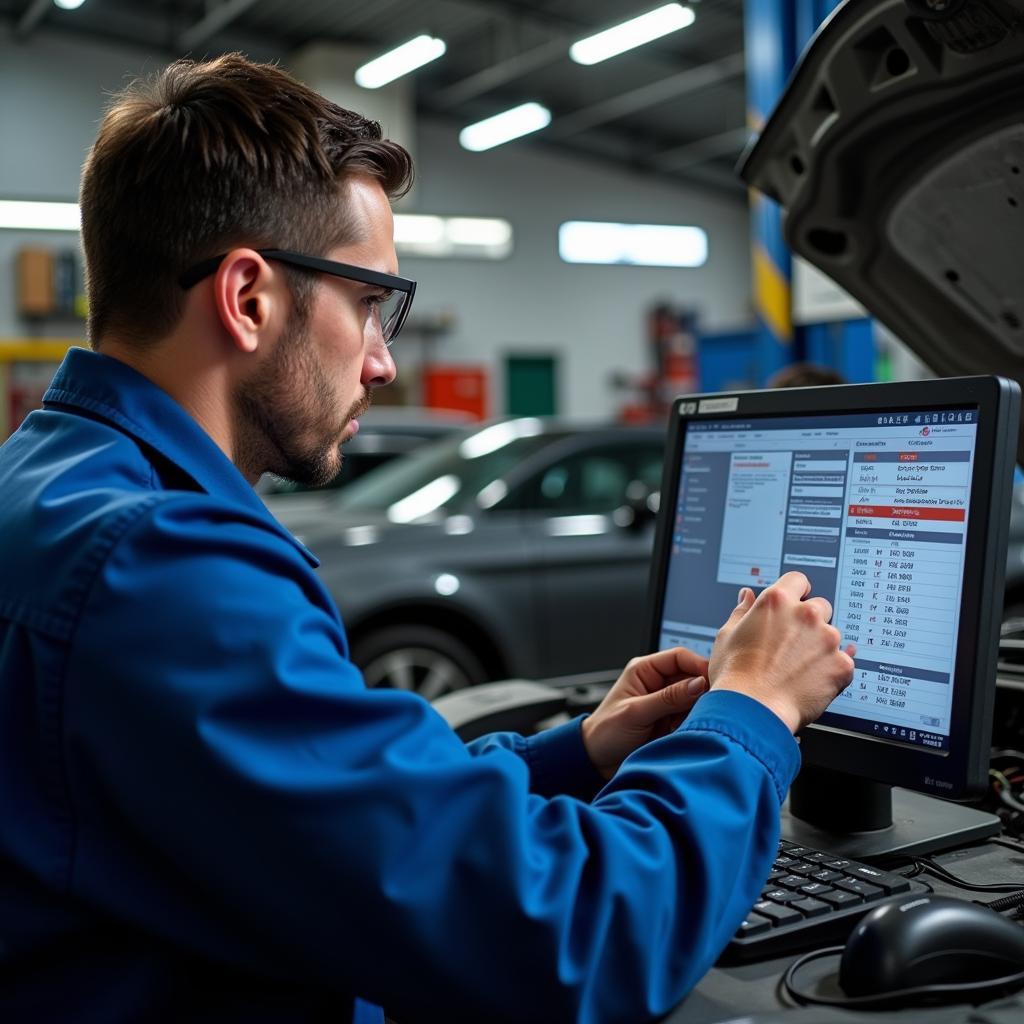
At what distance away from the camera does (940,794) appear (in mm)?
1160

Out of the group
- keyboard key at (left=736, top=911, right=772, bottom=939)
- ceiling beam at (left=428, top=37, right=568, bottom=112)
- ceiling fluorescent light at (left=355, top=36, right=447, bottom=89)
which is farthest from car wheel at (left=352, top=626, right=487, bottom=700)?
ceiling beam at (left=428, top=37, right=568, bottom=112)

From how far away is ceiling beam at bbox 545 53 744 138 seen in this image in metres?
12.7

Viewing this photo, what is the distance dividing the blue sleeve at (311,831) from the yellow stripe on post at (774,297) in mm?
4227

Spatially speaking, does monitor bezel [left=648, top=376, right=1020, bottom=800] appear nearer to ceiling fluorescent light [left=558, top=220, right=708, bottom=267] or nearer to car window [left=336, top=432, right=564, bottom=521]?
car window [left=336, top=432, right=564, bottom=521]

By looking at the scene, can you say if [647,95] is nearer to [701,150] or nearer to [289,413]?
[701,150]

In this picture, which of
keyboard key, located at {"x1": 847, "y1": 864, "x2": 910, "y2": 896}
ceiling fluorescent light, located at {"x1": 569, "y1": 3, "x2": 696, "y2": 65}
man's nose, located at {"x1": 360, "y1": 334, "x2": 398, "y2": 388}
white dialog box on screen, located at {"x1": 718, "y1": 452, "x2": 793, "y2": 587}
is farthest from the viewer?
ceiling fluorescent light, located at {"x1": 569, "y1": 3, "x2": 696, "y2": 65}

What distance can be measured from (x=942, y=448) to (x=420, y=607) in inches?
144

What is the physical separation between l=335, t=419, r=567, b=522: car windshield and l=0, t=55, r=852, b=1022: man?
3823mm

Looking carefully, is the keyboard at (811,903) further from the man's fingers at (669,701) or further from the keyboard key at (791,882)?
the man's fingers at (669,701)

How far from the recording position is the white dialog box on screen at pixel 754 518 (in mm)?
1387

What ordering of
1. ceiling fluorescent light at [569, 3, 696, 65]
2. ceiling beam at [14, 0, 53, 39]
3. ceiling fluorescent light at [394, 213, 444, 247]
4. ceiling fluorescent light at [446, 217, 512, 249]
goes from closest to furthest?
ceiling fluorescent light at [569, 3, 696, 65], ceiling beam at [14, 0, 53, 39], ceiling fluorescent light at [394, 213, 444, 247], ceiling fluorescent light at [446, 217, 512, 249]

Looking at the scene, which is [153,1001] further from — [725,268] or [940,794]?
[725,268]

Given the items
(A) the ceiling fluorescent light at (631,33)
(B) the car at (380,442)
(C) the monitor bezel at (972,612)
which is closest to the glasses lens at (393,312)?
(C) the monitor bezel at (972,612)

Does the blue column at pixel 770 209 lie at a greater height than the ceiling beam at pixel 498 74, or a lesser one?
lesser
